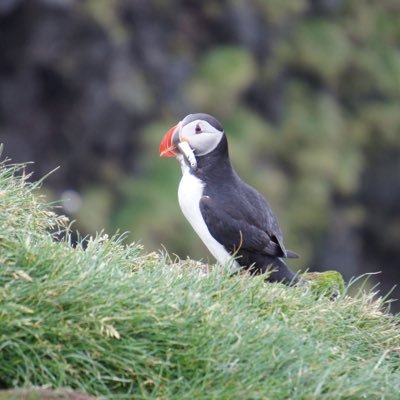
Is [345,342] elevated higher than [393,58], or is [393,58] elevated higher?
[345,342]

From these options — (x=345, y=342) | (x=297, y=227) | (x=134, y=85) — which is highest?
(x=345, y=342)

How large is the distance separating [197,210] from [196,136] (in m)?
0.47

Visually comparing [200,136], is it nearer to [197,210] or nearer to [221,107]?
[197,210]

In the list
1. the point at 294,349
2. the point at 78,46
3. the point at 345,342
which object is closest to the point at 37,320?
the point at 294,349

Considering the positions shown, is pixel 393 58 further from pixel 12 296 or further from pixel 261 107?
pixel 12 296

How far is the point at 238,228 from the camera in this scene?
7.40 metres

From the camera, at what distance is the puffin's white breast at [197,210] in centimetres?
742

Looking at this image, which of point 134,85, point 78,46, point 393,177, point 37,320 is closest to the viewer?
point 37,320

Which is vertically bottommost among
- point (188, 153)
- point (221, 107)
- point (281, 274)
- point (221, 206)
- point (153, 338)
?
point (221, 107)

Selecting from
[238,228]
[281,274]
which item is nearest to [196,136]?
[238,228]

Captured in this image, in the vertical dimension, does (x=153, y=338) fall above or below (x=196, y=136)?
below

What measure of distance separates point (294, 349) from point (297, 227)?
22.9 m

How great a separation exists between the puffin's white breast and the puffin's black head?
17 cm

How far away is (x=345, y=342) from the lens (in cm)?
630
